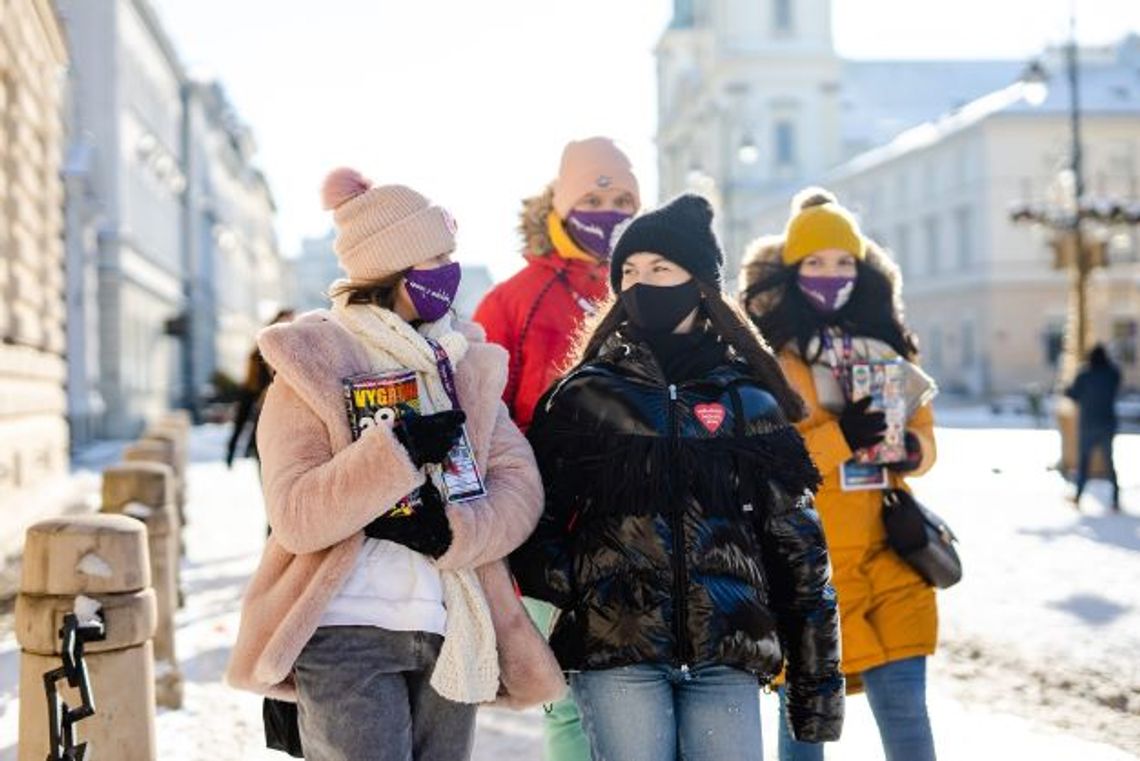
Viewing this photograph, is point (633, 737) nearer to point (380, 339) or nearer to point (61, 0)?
point (380, 339)

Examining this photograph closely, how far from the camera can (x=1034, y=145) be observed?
52219 mm

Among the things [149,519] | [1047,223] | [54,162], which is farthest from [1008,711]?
[1047,223]

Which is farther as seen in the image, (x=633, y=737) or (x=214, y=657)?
(x=214, y=657)

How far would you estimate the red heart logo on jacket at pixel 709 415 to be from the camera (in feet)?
Result: 10.9

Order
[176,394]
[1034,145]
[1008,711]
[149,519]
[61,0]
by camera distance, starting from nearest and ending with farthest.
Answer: [1008,711], [149,519], [61,0], [176,394], [1034,145]

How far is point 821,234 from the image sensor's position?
441 centimetres

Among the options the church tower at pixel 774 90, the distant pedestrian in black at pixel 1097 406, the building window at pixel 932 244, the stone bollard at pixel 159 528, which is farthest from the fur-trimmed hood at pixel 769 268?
the church tower at pixel 774 90

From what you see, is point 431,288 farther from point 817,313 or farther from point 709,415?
point 817,313

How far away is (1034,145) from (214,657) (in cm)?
4929

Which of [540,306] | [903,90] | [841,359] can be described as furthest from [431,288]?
[903,90]

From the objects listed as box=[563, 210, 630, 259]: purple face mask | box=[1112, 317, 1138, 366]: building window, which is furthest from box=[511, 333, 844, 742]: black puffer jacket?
box=[1112, 317, 1138, 366]: building window

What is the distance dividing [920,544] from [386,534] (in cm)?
185

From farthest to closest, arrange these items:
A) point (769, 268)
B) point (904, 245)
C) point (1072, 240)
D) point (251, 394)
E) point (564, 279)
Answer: point (904, 245)
point (1072, 240)
point (251, 394)
point (564, 279)
point (769, 268)

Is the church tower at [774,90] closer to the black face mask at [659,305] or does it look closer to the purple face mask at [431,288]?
the black face mask at [659,305]
